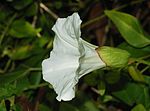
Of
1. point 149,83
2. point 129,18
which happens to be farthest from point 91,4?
point 149,83

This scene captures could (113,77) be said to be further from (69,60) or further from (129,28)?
(69,60)

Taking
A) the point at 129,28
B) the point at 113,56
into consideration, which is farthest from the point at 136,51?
the point at 113,56

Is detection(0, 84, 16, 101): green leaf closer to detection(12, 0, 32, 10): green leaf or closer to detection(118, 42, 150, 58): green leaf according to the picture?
detection(118, 42, 150, 58): green leaf

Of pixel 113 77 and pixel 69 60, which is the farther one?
pixel 113 77

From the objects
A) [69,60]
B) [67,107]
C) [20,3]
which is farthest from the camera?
[20,3]

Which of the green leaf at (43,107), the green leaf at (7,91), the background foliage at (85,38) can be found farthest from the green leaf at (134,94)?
the green leaf at (7,91)

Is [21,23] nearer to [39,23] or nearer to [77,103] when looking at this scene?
[39,23]

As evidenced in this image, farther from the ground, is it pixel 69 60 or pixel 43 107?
pixel 69 60

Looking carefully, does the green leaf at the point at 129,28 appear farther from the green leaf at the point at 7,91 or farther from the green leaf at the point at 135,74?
the green leaf at the point at 7,91
